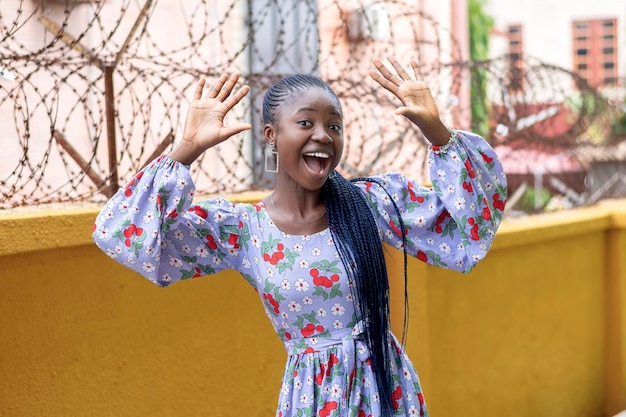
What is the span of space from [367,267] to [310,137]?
409 mm

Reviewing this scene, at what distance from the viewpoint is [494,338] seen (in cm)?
579

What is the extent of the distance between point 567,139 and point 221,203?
4.24 m

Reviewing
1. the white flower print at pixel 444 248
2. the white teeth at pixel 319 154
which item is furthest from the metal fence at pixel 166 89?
the white flower print at pixel 444 248

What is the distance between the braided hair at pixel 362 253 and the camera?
280 centimetres

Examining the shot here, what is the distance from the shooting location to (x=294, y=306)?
2777mm

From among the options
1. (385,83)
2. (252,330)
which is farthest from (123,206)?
(252,330)

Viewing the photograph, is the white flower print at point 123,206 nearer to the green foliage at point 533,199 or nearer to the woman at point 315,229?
the woman at point 315,229

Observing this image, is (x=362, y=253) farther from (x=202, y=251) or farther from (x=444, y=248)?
(x=202, y=251)

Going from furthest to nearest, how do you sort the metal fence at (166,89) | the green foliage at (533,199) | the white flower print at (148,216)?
the green foliage at (533,199) < the metal fence at (166,89) < the white flower print at (148,216)

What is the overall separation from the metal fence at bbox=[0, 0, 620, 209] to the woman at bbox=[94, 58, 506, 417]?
1012 mm

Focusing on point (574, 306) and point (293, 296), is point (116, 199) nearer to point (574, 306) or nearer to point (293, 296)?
point (293, 296)

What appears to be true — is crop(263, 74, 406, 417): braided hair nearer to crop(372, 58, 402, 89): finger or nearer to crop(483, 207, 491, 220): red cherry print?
crop(372, 58, 402, 89): finger

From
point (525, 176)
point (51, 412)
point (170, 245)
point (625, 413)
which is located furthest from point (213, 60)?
point (170, 245)

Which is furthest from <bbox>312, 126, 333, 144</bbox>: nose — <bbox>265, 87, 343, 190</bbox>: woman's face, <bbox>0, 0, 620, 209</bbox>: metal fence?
<bbox>0, 0, 620, 209</bbox>: metal fence
